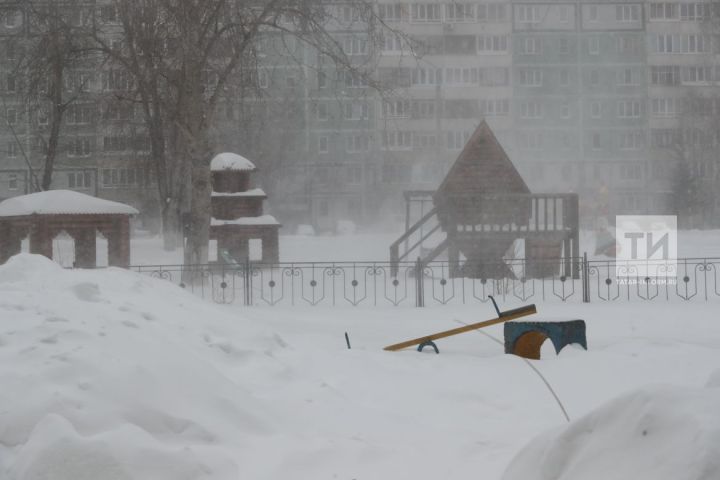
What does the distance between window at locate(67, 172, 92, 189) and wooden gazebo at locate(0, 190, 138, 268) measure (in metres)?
37.9

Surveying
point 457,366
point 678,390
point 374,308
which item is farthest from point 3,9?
point 678,390

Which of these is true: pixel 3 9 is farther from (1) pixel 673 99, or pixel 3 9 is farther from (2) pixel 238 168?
(1) pixel 673 99

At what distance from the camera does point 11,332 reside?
6.45 meters

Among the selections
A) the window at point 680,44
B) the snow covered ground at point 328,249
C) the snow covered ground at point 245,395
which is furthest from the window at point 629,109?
the snow covered ground at point 245,395

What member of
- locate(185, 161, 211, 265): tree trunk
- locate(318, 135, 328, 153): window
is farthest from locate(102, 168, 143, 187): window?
locate(185, 161, 211, 265): tree trunk

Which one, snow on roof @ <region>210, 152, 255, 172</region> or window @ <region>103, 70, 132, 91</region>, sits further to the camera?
snow on roof @ <region>210, 152, 255, 172</region>

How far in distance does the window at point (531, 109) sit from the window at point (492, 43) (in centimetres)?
393

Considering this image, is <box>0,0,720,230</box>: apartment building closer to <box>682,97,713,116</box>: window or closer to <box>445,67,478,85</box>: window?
<box>445,67,478,85</box>: window

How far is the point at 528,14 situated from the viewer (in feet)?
197

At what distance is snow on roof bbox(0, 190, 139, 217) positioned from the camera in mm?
20672

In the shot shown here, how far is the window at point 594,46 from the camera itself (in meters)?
60.3

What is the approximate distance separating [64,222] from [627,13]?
48799 mm

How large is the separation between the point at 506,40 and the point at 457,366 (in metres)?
52.9

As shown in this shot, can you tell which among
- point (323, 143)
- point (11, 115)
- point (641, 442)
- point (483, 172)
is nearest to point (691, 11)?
point (323, 143)
